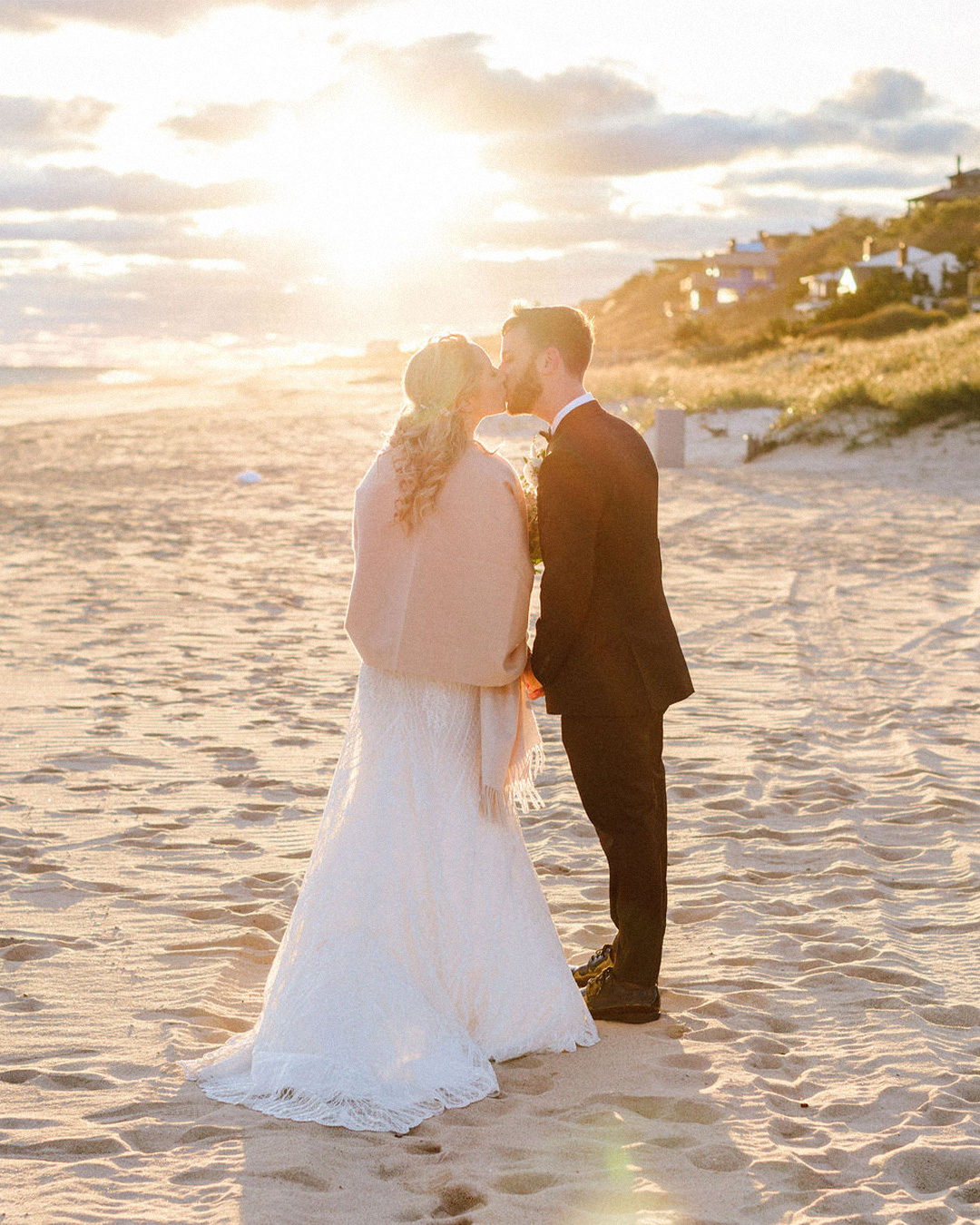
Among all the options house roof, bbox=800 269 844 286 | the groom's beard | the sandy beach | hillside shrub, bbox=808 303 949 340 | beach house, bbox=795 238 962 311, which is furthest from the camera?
house roof, bbox=800 269 844 286

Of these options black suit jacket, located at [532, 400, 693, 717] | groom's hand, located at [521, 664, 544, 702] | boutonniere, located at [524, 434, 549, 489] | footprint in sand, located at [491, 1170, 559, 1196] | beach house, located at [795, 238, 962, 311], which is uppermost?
beach house, located at [795, 238, 962, 311]

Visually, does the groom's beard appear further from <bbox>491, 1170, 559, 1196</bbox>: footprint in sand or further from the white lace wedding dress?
<bbox>491, 1170, 559, 1196</bbox>: footprint in sand

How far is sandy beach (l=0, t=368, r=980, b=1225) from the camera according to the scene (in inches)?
127

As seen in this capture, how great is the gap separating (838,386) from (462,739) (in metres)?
21.2

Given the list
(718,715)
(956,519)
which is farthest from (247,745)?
(956,519)

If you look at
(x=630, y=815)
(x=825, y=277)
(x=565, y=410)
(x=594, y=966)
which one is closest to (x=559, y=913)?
(x=594, y=966)

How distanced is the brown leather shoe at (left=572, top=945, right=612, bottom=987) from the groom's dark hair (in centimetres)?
192

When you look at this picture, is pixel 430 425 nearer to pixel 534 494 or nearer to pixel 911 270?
pixel 534 494

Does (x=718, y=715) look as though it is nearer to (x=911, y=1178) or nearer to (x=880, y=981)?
(x=880, y=981)

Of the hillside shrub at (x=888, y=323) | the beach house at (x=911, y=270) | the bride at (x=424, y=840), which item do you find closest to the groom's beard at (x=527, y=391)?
the bride at (x=424, y=840)

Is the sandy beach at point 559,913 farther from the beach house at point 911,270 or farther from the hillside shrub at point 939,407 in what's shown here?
the beach house at point 911,270

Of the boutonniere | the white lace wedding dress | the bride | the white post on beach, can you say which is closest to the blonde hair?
the bride

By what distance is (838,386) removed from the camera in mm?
23500

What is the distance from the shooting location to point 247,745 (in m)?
7.00
